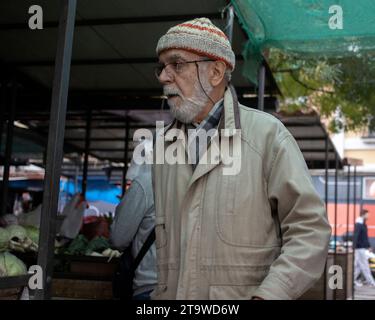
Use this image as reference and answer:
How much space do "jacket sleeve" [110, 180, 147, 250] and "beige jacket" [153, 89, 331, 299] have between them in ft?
5.39

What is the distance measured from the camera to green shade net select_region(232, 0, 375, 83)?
14.9 ft

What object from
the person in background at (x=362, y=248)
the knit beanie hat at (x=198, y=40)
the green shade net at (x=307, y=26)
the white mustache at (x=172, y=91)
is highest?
the green shade net at (x=307, y=26)

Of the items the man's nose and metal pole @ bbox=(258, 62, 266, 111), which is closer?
the man's nose

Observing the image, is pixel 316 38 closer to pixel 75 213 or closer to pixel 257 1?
pixel 257 1

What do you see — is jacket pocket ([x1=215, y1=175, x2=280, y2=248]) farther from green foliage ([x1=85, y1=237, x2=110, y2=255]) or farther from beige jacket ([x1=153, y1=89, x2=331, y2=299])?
green foliage ([x1=85, y1=237, x2=110, y2=255])

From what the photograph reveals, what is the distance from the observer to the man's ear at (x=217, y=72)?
8.55ft

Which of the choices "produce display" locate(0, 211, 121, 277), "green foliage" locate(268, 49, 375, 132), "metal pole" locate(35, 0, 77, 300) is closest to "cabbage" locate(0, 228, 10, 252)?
"produce display" locate(0, 211, 121, 277)

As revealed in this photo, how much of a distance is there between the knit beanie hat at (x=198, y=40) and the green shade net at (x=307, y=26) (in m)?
2.23

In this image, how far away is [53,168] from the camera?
2590mm

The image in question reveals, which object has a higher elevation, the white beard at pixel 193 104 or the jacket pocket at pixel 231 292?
the white beard at pixel 193 104

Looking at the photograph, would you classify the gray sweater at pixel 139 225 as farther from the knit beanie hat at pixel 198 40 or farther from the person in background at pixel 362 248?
the person in background at pixel 362 248

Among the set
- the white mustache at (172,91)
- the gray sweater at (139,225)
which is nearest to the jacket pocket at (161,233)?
the white mustache at (172,91)

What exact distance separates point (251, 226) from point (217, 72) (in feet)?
2.52

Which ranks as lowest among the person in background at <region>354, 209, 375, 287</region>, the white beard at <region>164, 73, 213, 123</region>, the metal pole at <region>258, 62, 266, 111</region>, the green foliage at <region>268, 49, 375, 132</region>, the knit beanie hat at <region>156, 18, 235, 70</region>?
the person in background at <region>354, 209, 375, 287</region>
